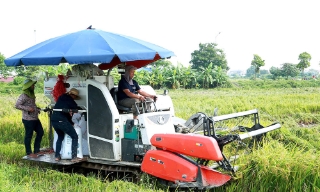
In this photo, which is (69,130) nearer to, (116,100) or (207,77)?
(116,100)

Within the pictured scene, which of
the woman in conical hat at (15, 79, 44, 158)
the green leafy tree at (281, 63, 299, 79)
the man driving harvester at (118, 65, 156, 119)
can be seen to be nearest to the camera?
the man driving harvester at (118, 65, 156, 119)

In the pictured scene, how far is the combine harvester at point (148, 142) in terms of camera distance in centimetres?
504

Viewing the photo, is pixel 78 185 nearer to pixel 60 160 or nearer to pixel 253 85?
pixel 60 160

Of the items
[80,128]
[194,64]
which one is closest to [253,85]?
[194,64]

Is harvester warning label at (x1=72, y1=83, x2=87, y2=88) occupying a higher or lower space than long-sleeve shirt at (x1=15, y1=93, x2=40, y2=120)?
higher

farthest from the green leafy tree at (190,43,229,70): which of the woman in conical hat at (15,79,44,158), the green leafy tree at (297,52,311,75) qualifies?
the woman in conical hat at (15,79,44,158)

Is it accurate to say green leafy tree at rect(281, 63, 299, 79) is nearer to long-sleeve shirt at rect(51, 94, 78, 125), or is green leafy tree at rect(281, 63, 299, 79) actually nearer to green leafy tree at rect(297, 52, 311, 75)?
green leafy tree at rect(297, 52, 311, 75)

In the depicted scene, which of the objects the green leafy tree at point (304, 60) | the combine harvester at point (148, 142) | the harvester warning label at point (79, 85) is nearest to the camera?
the combine harvester at point (148, 142)

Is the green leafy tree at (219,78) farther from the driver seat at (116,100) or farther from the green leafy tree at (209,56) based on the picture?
the driver seat at (116,100)

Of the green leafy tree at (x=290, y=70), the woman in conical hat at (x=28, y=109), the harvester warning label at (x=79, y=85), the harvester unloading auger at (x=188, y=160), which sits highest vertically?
the green leafy tree at (x=290, y=70)

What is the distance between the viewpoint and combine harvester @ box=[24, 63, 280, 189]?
5043mm

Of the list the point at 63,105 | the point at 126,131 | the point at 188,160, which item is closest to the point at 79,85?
the point at 63,105

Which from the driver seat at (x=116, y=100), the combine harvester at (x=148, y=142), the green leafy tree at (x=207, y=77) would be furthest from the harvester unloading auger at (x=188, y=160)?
the green leafy tree at (x=207, y=77)

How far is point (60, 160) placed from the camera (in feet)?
21.5
